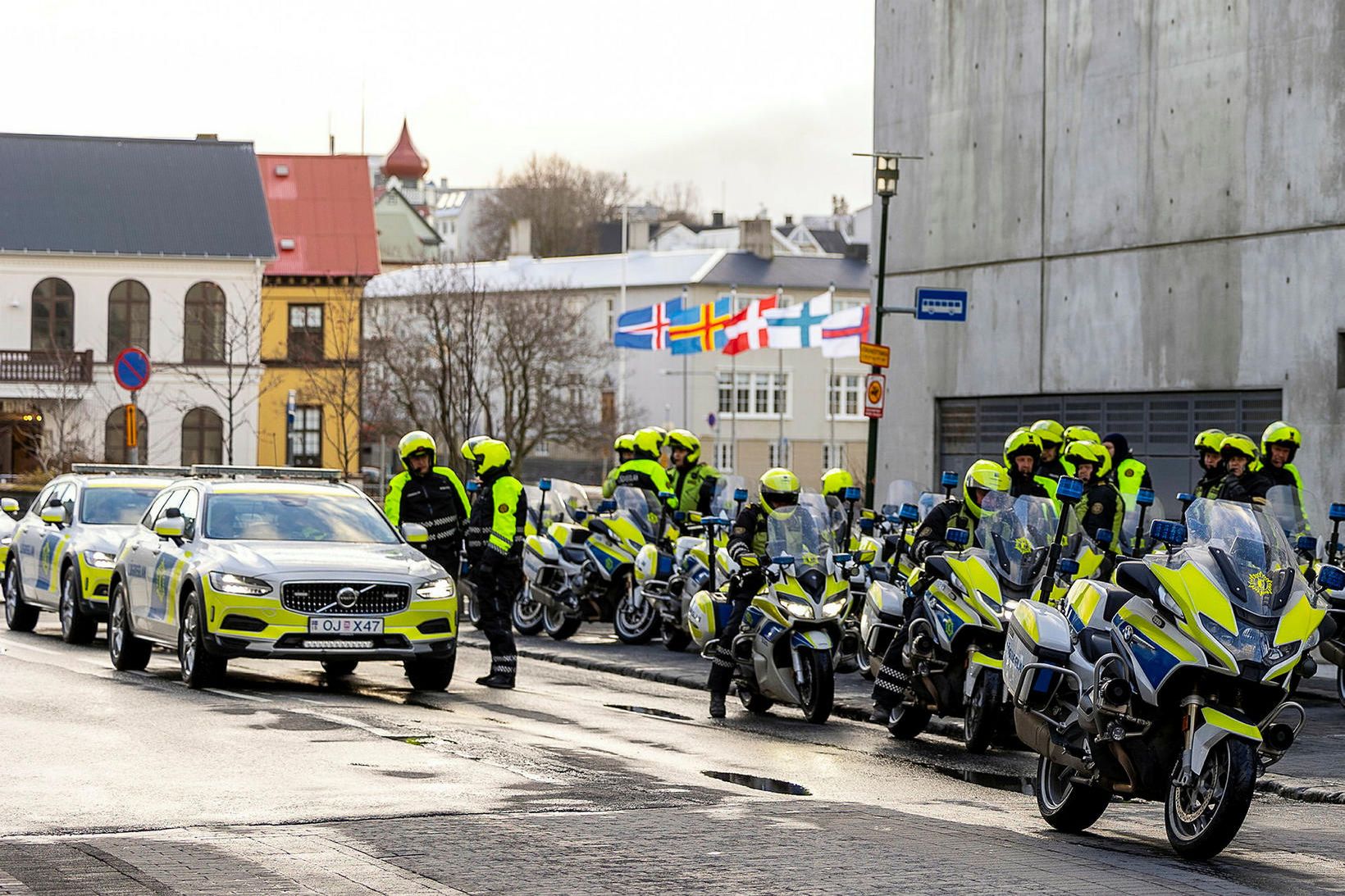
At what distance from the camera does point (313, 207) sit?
2972 inches

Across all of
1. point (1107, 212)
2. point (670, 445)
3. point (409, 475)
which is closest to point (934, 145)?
point (1107, 212)

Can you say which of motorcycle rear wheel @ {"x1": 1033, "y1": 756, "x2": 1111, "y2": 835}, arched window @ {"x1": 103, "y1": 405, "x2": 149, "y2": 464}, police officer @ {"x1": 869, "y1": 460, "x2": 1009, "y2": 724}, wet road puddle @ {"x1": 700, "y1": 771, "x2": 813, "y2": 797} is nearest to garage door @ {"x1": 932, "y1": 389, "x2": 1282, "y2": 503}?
police officer @ {"x1": 869, "y1": 460, "x2": 1009, "y2": 724}

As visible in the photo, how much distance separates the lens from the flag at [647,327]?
5981 cm

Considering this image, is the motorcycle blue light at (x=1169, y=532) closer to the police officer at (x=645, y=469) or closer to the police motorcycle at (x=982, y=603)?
the police motorcycle at (x=982, y=603)

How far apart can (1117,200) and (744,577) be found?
12.1 meters

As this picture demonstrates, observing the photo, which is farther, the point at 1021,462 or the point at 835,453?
the point at 835,453

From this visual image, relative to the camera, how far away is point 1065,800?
966 centimetres

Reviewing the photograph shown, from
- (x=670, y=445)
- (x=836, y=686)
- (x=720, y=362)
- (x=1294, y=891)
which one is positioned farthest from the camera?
(x=720, y=362)

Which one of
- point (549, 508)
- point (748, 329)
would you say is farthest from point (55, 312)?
point (549, 508)

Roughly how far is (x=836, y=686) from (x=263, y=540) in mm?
4694

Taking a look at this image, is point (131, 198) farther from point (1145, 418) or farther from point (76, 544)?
point (76, 544)

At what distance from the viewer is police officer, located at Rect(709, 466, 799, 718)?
48.9 ft

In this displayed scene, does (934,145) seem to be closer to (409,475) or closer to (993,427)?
(993,427)

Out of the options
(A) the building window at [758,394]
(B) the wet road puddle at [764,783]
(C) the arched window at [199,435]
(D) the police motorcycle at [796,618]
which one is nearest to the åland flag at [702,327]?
(C) the arched window at [199,435]
